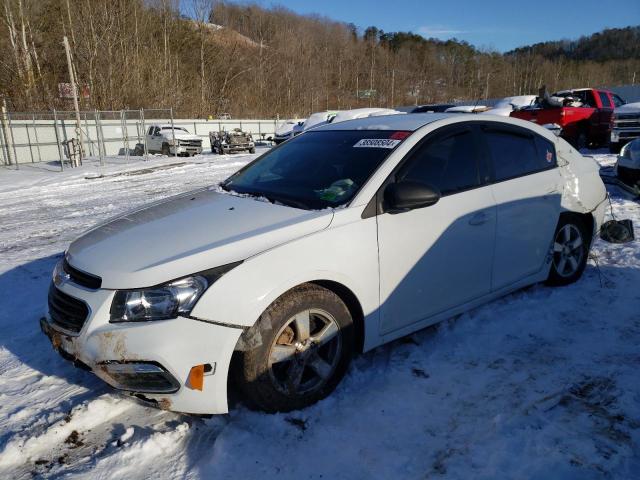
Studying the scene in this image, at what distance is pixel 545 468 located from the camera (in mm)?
2258

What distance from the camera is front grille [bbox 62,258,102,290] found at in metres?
2.51

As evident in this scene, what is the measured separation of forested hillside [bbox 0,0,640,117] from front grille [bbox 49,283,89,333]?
3463 cm

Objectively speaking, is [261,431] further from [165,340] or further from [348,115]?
[348,115]

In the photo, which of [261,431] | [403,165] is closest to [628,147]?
[403,165]

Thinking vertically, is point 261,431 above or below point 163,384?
below

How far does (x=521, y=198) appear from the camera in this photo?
12.3 feet

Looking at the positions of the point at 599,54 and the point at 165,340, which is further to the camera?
the point at 599,54

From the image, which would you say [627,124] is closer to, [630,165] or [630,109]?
[630,109]

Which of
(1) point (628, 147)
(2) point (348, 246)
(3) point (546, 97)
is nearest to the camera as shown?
(2) point (348, 246)

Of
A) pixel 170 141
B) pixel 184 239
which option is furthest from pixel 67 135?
pixel 184 239

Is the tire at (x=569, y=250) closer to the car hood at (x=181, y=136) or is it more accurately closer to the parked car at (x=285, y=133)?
the car hood at (x=181, y=136)

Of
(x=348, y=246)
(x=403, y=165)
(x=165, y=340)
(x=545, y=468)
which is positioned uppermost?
(x=403, y=165)

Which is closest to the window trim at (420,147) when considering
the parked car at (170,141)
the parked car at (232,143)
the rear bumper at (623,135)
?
the rear bumper at (623,135)

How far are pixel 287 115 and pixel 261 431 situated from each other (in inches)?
2249
